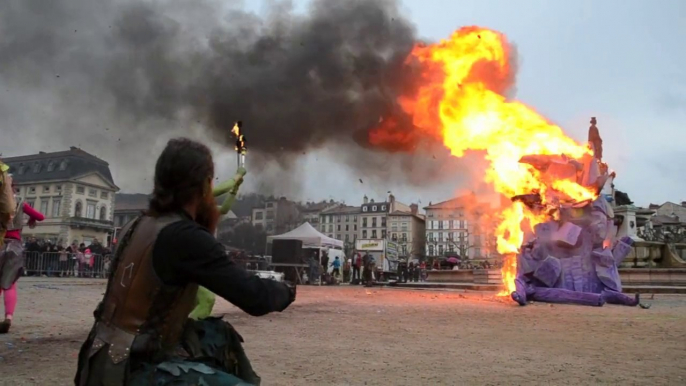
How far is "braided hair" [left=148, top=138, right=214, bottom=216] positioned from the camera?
2.16 meters

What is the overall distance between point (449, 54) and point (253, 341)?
12.8 m

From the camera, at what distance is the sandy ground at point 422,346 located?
5.26 meters

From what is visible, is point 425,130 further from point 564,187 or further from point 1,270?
point 1,270

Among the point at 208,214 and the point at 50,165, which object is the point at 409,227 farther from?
the point at 208,214

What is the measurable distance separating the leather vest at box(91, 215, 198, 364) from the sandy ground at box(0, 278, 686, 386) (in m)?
3.04

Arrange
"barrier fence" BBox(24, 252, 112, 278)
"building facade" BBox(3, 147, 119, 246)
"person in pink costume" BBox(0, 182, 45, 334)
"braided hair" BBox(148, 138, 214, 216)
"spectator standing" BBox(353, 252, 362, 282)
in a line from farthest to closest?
"building facade" BBox(3, 147, 119, 246), "spectator standing" BBox(353, 252, 362, 282), "barrier fence" BBox(24, 252, 112, 278), "person in pink costume" BBox(0, 182, 45, 334), "braided hair" BBox(148, 138, 214, 216)

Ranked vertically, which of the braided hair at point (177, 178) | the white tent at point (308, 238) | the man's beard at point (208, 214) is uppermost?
the white tent at point (308, 238)

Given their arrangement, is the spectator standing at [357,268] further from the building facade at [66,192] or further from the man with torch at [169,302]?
the building facade at [66,192]

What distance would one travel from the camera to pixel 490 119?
55.1ft

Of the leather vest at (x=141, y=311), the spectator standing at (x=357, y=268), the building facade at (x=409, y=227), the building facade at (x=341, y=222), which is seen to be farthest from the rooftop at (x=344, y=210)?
the leather vest at (x=141, y=311)

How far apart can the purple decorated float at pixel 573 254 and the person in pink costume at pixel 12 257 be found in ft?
36.2

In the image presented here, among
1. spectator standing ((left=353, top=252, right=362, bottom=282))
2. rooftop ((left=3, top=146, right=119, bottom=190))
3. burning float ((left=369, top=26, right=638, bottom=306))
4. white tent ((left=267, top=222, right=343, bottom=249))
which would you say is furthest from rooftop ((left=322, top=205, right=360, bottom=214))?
burning float ((left=369, top=26, right=638, bottom=306))

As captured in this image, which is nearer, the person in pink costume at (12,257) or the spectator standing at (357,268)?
the person in pink costume at (12,257)

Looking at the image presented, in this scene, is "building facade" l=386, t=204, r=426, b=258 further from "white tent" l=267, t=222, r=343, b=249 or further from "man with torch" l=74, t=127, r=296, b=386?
"man with torch" l=74, t=127, r=296, b=386
